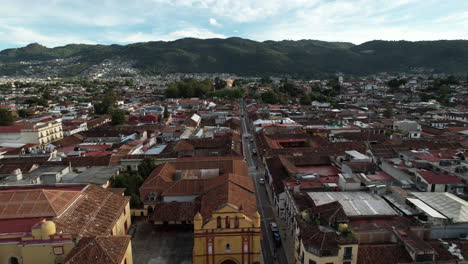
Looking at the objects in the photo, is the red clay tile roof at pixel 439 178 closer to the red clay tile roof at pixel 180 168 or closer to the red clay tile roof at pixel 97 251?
the red clay tile roof at pixel 180 168

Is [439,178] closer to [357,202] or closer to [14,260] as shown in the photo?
[357,202]

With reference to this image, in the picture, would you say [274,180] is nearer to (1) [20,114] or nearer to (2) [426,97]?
(1) [20,114]

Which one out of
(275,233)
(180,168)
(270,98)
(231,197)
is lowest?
(275,233)

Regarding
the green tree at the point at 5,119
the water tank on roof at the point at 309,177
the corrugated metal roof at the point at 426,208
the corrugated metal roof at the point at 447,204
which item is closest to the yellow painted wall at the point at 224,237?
the water tank on roof at the point at 309,177

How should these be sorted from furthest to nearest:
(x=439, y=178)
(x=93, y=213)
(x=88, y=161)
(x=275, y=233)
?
(x=88, y=161), (x=439, y=178), (x=275, y=233), (x=93, y=213)

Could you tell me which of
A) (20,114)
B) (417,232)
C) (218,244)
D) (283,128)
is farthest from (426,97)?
(20,114)

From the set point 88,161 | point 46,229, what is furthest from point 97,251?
point 88,161

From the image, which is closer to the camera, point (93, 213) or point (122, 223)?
point (93, 213)
